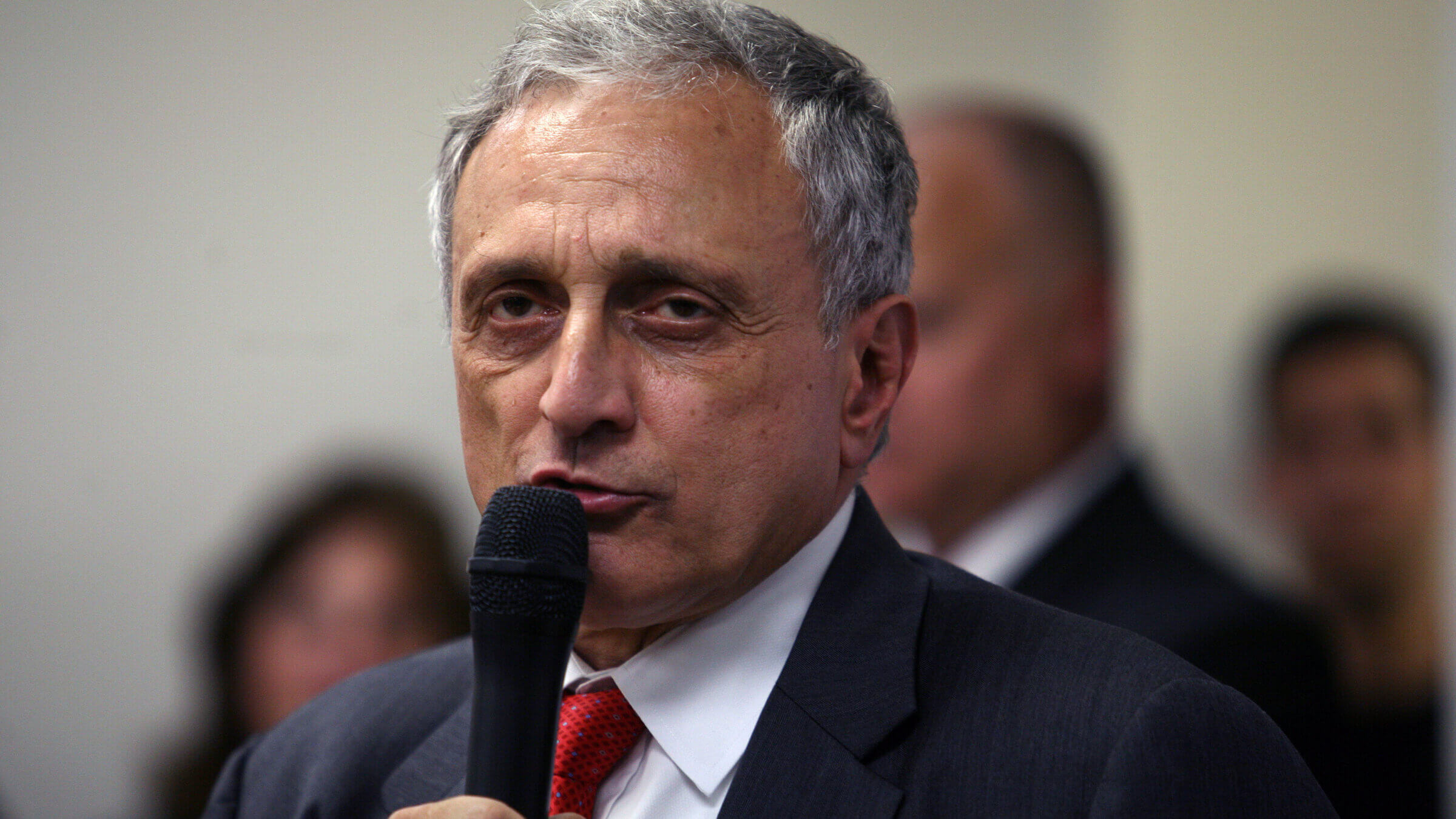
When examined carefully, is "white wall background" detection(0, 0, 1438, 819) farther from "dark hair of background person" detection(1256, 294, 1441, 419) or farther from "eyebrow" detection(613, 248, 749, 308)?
"eyebrow" detection(613, 248, 749, 308)

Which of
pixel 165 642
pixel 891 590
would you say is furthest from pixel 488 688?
pixel 165 642

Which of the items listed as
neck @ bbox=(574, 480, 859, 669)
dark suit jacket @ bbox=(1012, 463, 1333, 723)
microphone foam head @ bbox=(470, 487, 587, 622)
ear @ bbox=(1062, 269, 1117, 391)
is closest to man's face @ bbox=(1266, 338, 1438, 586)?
dark suit jacket @ bbox=(1012, 463, 1333, 723)

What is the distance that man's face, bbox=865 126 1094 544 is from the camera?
11.7ft

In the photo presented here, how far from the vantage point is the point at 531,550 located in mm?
1317

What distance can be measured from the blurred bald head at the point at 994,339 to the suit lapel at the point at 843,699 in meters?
1.84

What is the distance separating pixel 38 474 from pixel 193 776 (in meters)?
0.91

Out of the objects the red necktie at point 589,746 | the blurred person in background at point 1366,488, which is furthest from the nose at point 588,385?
the blurred person in background at point 1366,488

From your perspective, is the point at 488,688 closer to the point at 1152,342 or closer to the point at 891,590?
the point at 891,590

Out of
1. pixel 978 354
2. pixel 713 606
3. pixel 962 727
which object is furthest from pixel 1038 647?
pixel 978 354

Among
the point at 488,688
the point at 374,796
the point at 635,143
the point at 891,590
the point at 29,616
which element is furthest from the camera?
the point at 29,616

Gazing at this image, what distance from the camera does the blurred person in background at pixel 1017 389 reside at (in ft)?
11.2

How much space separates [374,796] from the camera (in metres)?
1.85

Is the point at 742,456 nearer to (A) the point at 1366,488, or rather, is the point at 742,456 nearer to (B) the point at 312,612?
(B) the point at 312,612

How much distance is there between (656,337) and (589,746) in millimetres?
483
